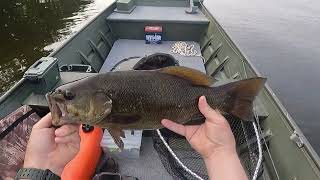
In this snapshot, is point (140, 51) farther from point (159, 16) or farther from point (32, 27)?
point (32, 27)

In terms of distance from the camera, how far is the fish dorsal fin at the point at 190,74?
2.37m

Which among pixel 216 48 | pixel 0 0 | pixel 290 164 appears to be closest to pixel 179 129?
pixel 290 164

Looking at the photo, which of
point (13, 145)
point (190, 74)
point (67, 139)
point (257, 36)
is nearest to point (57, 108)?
point (67, 139)

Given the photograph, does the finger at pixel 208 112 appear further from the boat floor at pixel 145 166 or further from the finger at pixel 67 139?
the boat floor at pixel 145 166

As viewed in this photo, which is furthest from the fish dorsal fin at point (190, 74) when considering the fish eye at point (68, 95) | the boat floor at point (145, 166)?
the boat floor at point (145, 166)

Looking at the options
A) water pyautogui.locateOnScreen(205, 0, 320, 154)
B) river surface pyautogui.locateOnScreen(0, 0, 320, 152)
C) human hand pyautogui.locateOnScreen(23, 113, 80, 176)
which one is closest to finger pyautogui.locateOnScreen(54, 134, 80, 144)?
human hand pyautogui.locateOnScreen(23, 113, 80, 176)

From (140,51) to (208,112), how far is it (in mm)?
6378

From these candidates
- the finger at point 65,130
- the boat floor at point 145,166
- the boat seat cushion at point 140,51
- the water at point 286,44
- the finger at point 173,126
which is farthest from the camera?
the water at point 286,44

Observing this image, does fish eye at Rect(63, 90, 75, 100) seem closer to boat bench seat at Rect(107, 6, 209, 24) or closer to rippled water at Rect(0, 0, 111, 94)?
boat bench seat at Rect(107, 6, 209, 24)

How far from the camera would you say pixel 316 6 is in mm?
21281

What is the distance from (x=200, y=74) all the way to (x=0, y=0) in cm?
2219

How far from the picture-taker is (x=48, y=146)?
2.71 m

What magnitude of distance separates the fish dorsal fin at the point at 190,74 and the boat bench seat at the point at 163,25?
684cm

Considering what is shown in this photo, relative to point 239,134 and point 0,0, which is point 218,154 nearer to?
point 239,134
